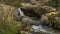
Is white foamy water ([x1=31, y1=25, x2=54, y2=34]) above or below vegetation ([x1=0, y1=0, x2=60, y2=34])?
below

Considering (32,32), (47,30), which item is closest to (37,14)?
(47,30)

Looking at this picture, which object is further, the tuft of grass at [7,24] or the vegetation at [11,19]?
the vegetation at [11,19]

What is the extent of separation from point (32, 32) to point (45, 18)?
156 cm

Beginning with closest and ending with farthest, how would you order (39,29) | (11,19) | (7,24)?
(7,24) < (11,19) < (39,29)

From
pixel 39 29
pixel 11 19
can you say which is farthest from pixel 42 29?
pixel 11 19

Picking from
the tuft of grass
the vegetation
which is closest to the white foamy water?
the vegetation

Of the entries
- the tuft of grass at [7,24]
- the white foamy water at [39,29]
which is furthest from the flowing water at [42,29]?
the tuft of grass at [7,24]

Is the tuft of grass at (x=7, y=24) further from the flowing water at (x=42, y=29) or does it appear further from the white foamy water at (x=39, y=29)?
the white foamy water at (x=39, y=29)

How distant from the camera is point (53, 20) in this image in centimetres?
920

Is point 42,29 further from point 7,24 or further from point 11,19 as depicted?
point 7,24

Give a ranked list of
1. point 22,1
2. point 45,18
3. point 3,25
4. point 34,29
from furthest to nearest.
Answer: point 22,1, point 45,18, point 34,29, point 3,25

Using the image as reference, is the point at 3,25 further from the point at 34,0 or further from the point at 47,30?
the point at 34,0

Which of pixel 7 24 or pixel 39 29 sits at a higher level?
pixel 7 24

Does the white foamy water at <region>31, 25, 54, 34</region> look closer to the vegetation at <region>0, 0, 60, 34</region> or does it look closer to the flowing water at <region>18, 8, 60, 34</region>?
the flowing water at <region>18, 8, 60, 34</region>
